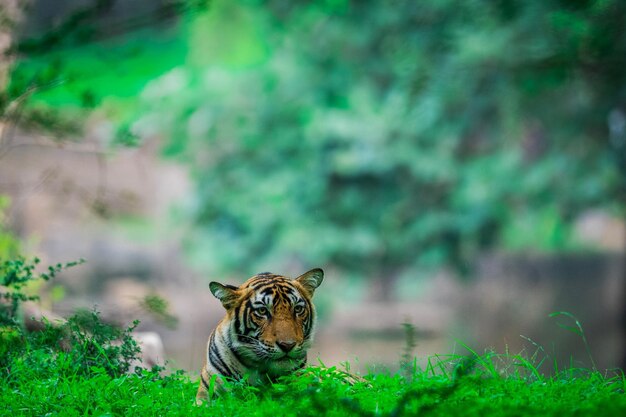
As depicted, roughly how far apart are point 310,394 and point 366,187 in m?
11.0

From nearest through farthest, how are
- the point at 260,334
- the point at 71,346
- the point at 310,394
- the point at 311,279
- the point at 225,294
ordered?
the point at 310,394 < the point at 260,334 < the point at 225,294 < the point at 311,279 < the point at 71,346

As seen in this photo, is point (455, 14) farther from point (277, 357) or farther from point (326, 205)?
point (277, 357)

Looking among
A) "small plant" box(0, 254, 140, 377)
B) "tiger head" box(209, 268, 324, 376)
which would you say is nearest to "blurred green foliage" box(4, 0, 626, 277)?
"small plant" box(0, 254, 140, 377)

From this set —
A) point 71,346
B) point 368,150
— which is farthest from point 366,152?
point 71,346

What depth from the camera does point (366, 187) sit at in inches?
541

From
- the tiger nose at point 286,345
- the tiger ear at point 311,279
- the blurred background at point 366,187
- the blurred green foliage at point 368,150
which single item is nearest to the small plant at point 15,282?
the tiger ear at point 311,279

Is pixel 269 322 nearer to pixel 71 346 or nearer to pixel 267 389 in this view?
pixel 267 389

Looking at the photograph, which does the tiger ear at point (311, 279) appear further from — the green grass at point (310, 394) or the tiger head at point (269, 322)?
the green grass at point (310, 394)

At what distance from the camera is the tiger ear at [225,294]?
3.52 meters

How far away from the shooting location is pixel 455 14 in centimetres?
1102

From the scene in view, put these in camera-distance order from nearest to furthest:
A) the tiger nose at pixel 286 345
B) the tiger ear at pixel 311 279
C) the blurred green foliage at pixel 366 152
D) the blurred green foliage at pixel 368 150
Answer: the tiger nose at pixel 286 345 → the tiger ear at pixel 311 279 → the blurred green foliage at pixel 368 150 → the blurred green foliage at pixel 366 152

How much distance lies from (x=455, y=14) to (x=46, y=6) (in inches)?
325

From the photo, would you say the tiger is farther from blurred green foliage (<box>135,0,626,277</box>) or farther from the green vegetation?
blurred green foliage (<box>135,0,626,277</box>)

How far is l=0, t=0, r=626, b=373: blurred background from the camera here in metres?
12.0
